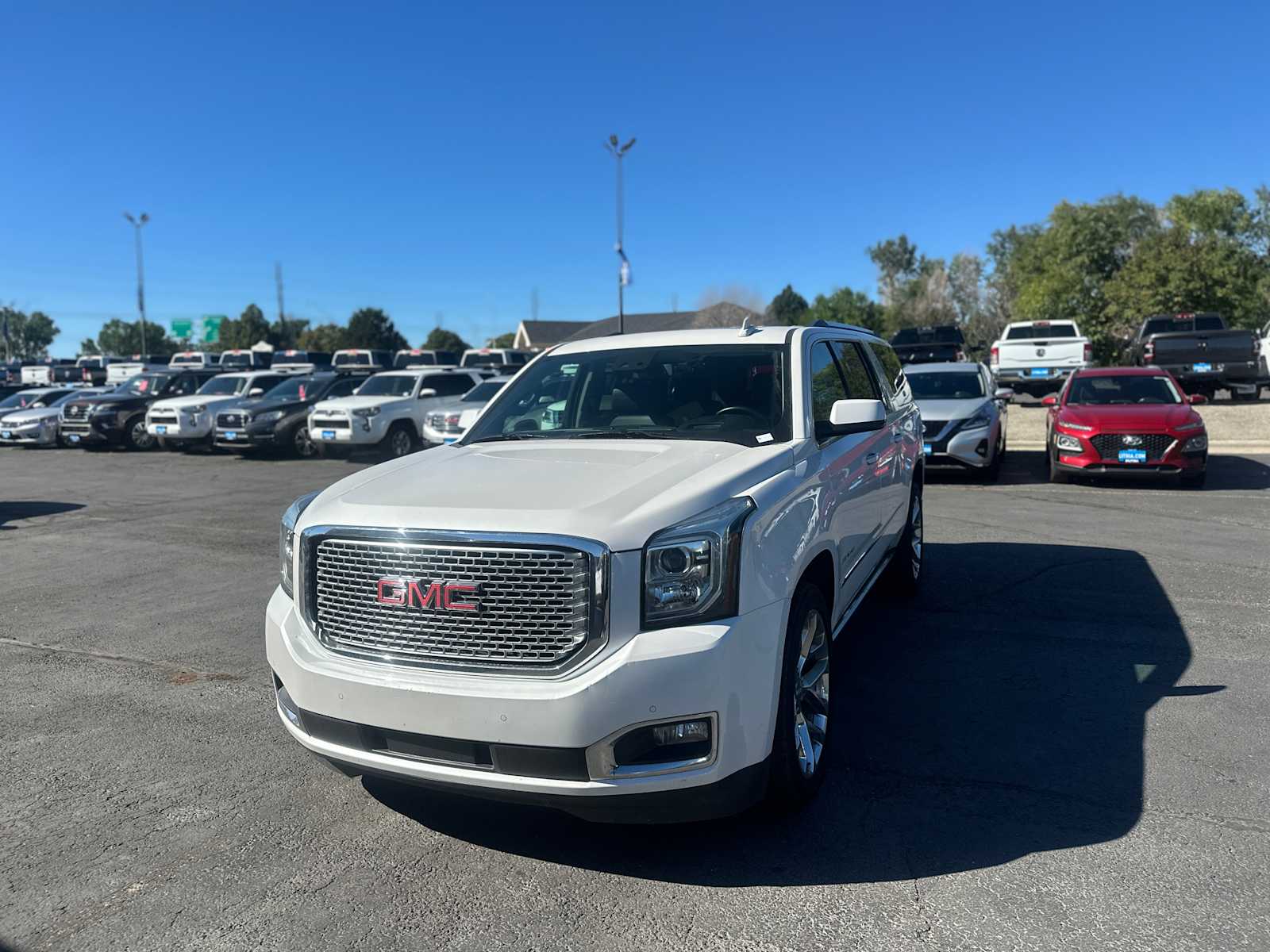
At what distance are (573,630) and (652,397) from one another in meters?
1.98

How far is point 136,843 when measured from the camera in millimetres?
3666

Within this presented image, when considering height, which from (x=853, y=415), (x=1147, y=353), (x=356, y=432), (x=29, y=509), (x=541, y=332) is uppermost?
(x=541, y=332)

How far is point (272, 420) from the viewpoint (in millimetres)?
20781

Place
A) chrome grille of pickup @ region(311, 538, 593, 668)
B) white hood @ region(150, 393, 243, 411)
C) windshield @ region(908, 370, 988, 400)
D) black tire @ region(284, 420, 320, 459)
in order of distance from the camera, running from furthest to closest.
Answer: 1. white hood @ region(150, 393, 243, 411)
2. black tire @ region(284, 420, 320, 459)
3. windshield @ region(908, 370, 988, 400)
4. chrome grille of pickup @ region(311, 538, 593, 668)

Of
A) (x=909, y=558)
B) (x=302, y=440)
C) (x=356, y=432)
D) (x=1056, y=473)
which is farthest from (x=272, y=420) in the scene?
(x=909, y=558)

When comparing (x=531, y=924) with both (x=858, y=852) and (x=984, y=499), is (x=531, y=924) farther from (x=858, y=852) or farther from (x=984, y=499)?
(x=984, y=499)

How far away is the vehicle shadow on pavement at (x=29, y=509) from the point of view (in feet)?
40.3

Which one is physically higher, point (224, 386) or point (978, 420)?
point (224, 386)

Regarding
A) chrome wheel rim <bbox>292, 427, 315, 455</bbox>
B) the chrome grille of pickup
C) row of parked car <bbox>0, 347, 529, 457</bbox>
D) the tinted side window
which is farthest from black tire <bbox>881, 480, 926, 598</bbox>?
chrome wheel rim <bbox>292, 427, 315, 455</bbox>

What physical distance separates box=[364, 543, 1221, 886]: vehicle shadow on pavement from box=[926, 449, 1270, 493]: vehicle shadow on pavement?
23.3ft

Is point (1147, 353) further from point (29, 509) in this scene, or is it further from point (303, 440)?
point (29, 509)

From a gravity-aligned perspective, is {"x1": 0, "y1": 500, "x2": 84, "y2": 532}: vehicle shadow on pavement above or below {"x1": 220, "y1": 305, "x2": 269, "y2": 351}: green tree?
below

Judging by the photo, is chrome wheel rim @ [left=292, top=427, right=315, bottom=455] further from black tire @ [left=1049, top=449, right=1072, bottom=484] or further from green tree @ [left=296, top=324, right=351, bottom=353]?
green tree @ [left=296, top=324, right=351, bottom=353]

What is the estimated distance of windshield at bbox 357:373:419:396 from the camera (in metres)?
20.7
